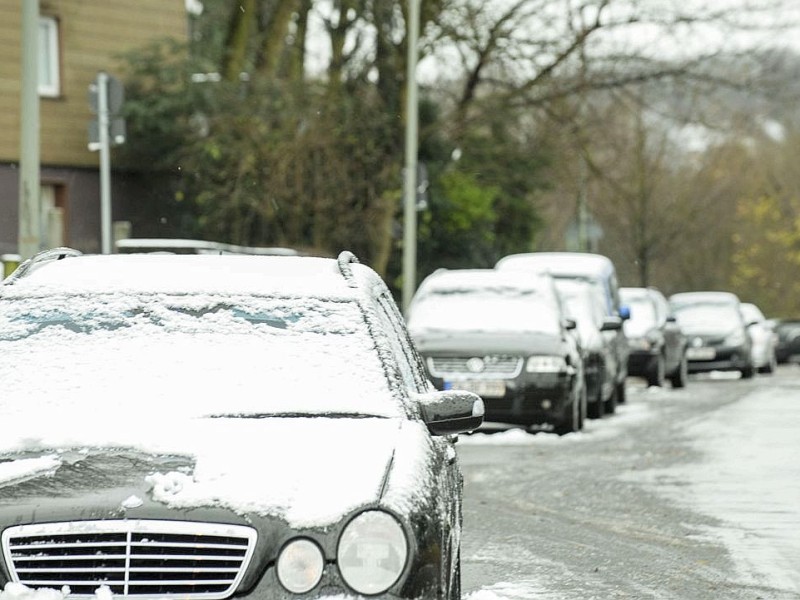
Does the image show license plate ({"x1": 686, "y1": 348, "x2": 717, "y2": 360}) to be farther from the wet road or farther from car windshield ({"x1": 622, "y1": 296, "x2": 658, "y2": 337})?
the wet road

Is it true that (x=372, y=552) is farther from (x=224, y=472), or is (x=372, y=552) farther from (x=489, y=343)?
(x=489, y=343)

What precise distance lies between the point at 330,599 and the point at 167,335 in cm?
171

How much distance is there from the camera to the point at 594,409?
21906 millimetres

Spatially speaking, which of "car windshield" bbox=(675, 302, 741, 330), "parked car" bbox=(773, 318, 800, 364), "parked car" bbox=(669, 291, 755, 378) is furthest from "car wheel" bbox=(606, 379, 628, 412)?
"parked car" bbox=(773, 318, 800, 364)

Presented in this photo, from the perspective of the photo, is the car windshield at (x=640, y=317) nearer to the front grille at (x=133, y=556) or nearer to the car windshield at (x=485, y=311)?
the car windshield at (x=485, y=311)

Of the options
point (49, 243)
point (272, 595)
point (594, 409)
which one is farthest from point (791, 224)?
point (272, 595)

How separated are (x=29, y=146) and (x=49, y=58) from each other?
52.3 feet

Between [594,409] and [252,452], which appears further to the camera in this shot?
[594,409]

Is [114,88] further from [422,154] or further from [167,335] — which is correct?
[422,154]

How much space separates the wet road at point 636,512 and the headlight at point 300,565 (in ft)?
7.34

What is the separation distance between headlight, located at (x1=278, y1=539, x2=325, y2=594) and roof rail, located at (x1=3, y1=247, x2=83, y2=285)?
2.18 m

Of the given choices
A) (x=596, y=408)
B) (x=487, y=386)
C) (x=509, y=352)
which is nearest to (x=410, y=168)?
(x=596, y=408)

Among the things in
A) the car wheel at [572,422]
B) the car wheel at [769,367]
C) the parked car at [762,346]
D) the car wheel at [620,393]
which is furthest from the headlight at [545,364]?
the car wheel at [769,367]

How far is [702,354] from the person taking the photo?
36.5m
